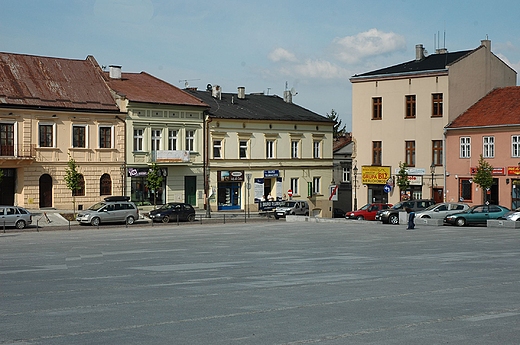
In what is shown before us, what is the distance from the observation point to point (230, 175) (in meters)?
63.5

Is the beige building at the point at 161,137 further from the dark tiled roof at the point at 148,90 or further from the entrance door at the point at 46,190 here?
the entrance door at the point at 46,190

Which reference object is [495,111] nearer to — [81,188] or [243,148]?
[243,148]

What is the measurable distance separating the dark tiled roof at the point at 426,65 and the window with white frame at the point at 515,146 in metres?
7.60

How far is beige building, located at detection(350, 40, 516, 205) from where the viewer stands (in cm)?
5859

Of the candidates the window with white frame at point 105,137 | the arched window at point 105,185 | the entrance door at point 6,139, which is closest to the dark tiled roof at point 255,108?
the window with white frame at point 105,137

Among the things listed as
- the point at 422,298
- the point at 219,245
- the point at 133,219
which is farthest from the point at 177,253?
the point at 133,219

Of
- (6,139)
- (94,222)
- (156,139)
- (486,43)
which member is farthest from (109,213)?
(486,43)

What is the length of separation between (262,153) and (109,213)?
21.4 meters

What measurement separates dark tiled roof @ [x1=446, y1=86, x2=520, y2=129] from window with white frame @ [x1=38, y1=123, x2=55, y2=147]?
1125 inches

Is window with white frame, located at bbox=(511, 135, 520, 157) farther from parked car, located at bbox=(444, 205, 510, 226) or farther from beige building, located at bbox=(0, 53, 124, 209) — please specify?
beige building, located at bbox=(0, 53, 124, 209)

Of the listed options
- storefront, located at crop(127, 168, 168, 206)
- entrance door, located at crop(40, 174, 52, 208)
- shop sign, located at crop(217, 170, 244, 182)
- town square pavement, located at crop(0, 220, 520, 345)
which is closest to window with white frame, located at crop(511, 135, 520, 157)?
shop sign, located at crop(217, 170, 244, 182)

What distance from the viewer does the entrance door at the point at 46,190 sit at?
52.8 m

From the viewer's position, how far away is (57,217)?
48.8 meters

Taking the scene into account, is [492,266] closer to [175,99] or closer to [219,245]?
[219,245]
